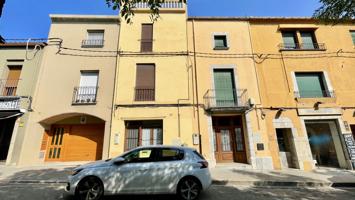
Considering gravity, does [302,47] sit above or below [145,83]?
above

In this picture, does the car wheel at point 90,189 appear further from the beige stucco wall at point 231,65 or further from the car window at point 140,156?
the beige stucco wall at point 231,65

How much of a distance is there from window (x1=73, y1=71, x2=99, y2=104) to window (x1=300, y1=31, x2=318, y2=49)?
13268 millimetres

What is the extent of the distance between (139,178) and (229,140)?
6.92m

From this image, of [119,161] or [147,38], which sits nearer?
[119,161]

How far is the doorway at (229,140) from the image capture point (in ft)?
33.2

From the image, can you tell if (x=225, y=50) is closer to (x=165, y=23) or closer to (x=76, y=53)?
(x=165, y=23)

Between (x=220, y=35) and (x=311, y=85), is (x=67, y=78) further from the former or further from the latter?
(x=311, y=85)

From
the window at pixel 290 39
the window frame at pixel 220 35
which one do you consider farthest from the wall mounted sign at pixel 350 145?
the window frame at pixel 220 35

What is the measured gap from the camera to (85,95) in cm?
1044

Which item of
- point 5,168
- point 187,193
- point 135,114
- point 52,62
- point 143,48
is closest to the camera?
point 187,193

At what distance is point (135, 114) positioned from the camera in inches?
394

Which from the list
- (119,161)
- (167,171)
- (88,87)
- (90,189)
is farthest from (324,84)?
(88,87)

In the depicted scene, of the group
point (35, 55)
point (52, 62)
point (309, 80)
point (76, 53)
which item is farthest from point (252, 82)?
point (35, 55)

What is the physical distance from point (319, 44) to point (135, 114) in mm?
12372
